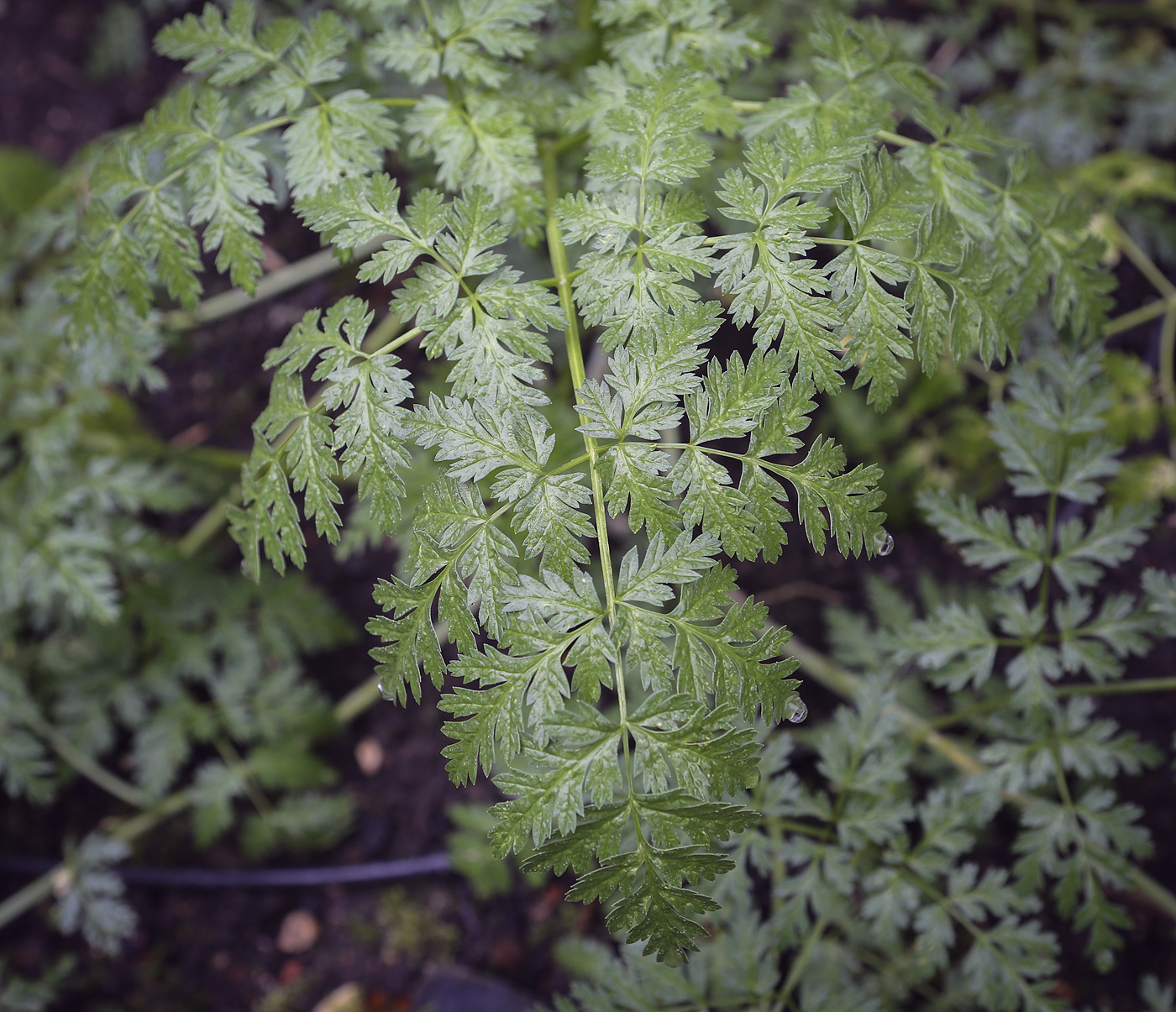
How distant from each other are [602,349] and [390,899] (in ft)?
5.90

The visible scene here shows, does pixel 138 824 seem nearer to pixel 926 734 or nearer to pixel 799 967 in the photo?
pixel 799 967

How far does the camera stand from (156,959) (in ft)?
7.55

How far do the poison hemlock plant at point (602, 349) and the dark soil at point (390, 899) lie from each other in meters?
1.16

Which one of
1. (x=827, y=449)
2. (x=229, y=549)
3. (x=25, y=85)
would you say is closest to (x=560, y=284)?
(x=827, y=449)

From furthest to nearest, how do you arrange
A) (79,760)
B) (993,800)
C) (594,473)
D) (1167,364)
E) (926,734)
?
(79,760), (1167,364), (926,734), (993,800), (594,473)

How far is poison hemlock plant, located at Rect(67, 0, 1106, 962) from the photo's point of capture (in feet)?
3.51

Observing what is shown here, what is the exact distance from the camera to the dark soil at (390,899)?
7.17 feet

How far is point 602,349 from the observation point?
3.71 ft

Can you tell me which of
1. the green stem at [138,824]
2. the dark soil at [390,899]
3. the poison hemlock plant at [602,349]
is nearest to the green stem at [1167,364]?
the dark soil at [390,899]

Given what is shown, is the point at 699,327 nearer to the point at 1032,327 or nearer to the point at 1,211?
the point at 1032,327

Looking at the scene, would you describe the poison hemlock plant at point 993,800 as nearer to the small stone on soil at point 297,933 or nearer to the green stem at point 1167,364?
the green stem at point 1167,364

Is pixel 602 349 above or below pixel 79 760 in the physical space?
above

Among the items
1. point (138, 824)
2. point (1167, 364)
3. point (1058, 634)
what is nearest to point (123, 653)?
point (138, 824)

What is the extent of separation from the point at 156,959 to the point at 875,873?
1.95 meters
